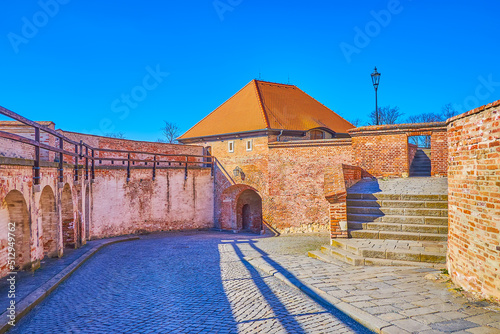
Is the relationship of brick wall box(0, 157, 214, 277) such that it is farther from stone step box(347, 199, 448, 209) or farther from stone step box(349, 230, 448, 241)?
stone step box(347, 199, 448, 209)

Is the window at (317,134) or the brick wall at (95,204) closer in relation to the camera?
the brick wall at (95,204)

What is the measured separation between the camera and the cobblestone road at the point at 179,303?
5043 millimetres

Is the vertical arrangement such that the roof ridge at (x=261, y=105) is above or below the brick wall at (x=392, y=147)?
above

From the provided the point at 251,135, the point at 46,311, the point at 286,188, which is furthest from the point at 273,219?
the point at 46,311

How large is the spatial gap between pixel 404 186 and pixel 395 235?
3413 millimetres

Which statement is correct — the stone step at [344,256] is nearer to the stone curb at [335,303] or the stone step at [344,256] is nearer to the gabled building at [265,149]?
the stone curb at [335,303]

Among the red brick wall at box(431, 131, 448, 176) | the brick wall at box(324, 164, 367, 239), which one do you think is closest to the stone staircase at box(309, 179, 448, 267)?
the brick wall at box(324, 164, 367, 239)

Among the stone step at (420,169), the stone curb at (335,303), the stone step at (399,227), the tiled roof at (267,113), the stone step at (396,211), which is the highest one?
the tiled roof at (267,113)

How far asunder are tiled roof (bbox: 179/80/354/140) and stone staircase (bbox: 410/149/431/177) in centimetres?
463

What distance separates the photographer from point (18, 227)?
7984mm

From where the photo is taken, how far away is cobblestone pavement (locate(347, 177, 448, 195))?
10.3 metres

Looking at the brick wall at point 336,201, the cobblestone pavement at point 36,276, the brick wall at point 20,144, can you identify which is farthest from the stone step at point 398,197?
the brick wall at point 20,144

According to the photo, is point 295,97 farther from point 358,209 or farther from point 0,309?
point 0,309

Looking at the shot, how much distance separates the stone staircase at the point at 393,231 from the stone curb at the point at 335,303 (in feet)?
5.45
